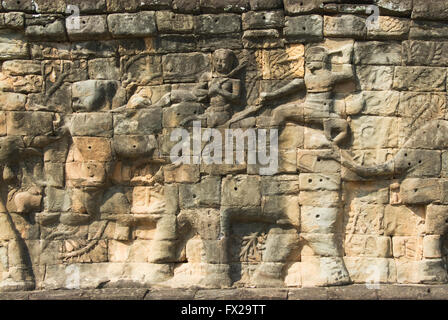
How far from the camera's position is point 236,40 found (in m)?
6.79

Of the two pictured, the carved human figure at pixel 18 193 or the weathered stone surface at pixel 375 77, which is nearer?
the weathered stone surface at pixel 375 77

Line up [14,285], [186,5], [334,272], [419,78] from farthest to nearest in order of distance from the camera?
1. [14,285]
2. [186,5]
3. [419,78]
4. [334,272]

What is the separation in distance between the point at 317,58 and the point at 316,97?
1.62 feet

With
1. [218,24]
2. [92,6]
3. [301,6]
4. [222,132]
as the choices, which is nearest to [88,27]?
[92,6]

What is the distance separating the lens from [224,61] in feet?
21.9

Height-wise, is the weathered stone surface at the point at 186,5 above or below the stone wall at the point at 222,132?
above

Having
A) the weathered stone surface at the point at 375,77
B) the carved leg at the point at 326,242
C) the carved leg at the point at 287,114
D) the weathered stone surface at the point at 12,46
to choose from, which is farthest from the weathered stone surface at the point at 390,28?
the weathered stone surface at the point at 12,46

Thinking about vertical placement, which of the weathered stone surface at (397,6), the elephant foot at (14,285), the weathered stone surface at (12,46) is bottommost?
the elephant foot at (14,285)

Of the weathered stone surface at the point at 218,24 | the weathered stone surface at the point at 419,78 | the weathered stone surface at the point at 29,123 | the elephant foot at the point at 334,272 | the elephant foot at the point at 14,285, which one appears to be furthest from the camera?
the weathered stone surface at the point at 29,123

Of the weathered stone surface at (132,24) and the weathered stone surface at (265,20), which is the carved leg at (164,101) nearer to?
the weathered stone surface at (132,24)

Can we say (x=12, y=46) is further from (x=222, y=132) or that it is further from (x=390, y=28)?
(x=390, y=28)

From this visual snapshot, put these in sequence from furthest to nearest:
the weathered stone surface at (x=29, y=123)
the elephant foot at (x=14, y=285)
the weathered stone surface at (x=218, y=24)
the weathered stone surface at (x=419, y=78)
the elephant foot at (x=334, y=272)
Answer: the weathered stone surface at (x=29, y=123), the elephant foot at (x=14, y=285), the weathered stone surface at (x=218, y=24), the weathered stone surface at (x=419, y=78), the elephant foot at (x=334, y=272)

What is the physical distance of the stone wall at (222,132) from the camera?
6.63 metres

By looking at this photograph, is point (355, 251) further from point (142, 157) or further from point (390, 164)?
point (142, 157)
